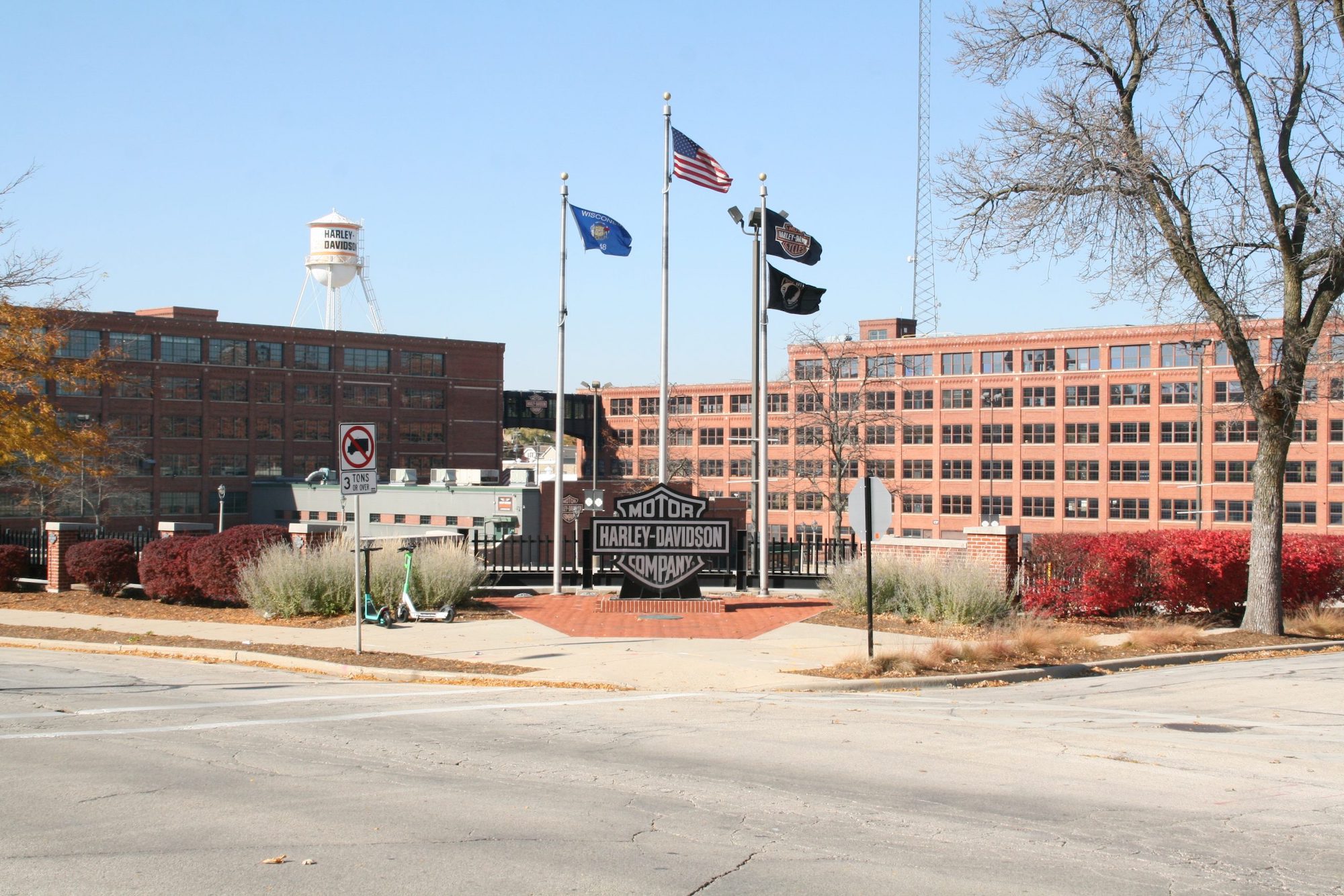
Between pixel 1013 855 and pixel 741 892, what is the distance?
1734 millimetres

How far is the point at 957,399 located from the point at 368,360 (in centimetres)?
4482

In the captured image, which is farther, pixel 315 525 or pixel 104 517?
pixel 104 517

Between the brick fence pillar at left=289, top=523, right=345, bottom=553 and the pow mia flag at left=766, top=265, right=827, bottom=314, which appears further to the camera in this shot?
the pow mia flag at left=766, top=265, right=827, bottom=314

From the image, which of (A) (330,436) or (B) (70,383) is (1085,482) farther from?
(B) (70,383)

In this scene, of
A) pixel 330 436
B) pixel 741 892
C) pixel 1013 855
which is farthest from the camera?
pixel 330 436

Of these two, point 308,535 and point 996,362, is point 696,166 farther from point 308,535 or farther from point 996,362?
point 996,362

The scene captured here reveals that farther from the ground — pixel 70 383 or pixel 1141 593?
pixel 70 383

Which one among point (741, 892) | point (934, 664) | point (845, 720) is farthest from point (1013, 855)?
point (934, 664)

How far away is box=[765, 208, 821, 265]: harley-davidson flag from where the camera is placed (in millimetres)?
22666

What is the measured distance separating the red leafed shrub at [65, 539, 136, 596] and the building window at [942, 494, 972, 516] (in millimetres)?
71214

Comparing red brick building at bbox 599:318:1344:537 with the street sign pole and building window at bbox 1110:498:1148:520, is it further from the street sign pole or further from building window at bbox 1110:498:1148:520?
the street sign pole

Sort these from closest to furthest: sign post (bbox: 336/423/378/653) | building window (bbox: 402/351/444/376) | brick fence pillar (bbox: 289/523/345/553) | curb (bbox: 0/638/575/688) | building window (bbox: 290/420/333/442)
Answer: curb (bbox: 0/638/575/688) < sign post (bbox: 336/423/378/653) < brick fence pillar (bbox: 289/523/345/553) < building window (bbox: 290/420/333/442) < building window (bbox: 402/351/444/376)

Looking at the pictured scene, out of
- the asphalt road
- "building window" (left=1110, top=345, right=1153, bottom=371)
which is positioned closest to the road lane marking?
the asphalt road

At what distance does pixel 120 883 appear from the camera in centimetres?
599
